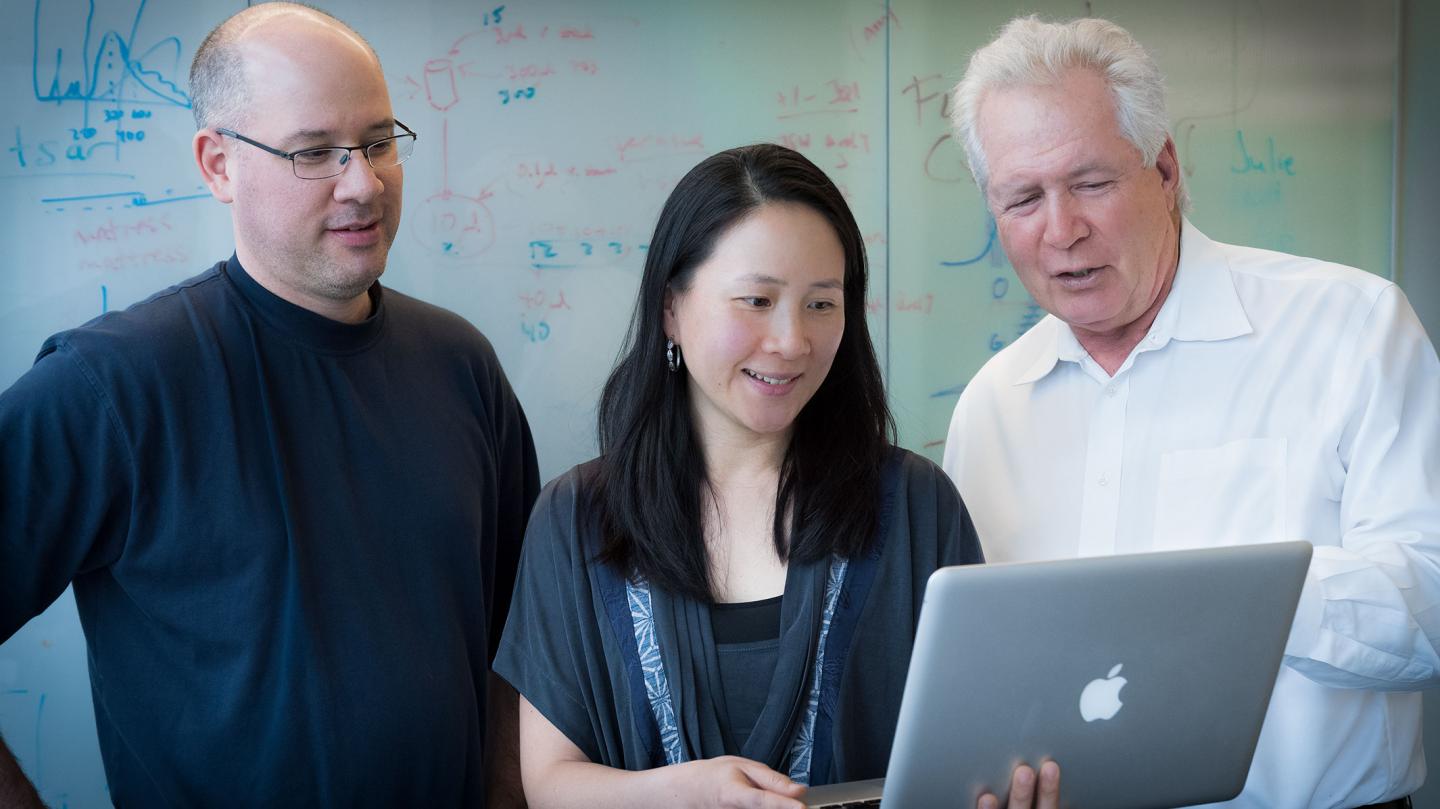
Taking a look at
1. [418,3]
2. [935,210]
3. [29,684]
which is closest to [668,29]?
[418,3]

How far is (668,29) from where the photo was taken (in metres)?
3.45

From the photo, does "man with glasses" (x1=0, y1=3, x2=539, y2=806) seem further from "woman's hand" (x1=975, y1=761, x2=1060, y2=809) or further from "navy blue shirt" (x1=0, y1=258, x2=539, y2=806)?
"woman's hand" (x1=975, y1=761, x2=1060, y2=809)

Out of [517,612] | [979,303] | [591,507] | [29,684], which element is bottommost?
[29,684]

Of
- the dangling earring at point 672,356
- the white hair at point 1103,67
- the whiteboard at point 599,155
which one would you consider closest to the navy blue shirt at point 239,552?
the dangling earring at point 672,356

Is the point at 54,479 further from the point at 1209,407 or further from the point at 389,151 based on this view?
the point at 1209,407

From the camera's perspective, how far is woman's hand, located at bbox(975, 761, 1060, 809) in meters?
1.24

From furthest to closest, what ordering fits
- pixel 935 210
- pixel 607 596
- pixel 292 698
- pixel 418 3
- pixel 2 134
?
pixel 935 210, pixel 418 3, pixel 2 134, pixel 292 698, pixel 607 596

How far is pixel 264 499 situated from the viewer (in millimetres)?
1708

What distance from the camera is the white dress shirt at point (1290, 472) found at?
153 centimetres

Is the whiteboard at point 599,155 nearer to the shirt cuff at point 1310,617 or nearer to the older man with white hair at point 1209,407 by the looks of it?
the older man with white hair at point 1209,407

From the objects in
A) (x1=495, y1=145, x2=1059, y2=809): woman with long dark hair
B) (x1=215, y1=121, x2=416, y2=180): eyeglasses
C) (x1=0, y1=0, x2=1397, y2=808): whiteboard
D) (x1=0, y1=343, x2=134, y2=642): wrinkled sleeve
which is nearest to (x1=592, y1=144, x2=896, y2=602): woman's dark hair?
(x1=495, y1=145, x2=1059, y2=809): woman with long dark hair

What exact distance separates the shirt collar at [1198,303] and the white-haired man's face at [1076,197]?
0.04 metres

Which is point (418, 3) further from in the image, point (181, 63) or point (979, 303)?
point (979, 303)

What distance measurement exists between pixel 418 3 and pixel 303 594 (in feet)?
6.84
